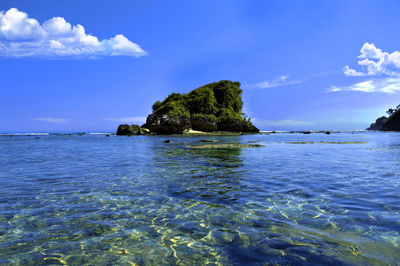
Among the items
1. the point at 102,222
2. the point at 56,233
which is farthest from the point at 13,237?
the point at 102,222

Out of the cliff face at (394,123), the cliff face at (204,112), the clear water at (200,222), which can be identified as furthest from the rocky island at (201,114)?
the cliff face at (394,123)

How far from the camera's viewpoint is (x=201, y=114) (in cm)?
11550

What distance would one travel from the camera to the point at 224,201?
7.76 meters

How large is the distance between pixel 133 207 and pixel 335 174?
11.3 metres

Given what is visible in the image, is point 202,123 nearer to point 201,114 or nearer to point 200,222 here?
point 201,114

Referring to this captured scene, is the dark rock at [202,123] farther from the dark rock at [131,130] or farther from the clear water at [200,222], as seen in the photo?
the clear water at [200,222]

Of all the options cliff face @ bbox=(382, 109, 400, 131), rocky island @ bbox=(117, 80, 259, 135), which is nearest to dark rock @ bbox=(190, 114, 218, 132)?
rocky island @ bbox=(117, 80, 259, 135)

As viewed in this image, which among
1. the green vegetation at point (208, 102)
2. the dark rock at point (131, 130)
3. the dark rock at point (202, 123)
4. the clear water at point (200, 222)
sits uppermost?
the green vegetation at point (208, 102)

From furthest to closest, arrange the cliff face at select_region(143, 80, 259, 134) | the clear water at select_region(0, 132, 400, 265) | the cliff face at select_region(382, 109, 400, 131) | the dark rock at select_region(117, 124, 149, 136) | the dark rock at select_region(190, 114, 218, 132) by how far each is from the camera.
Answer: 1. the cliff face at select_region(382, 109, 400, 131)
2. the dark rock at select_region(190, 114, 218, 132)
3. the cliff face at select_region(143, 80, 259, 134)
4. the dark rock at select_region(117, 124, 149, 136)
5. the clear water at select_region(0, 132, 400, 265)

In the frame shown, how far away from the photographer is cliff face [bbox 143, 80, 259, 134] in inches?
4016

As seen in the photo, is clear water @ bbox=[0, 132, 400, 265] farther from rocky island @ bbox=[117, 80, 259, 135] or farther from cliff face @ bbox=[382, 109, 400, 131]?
cliff face @ bbox=[382, 109, 400, 131]

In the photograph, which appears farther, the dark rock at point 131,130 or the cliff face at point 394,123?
the cliff face at point 394,123

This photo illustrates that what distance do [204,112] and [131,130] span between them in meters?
40.9

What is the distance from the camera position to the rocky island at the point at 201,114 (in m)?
102
